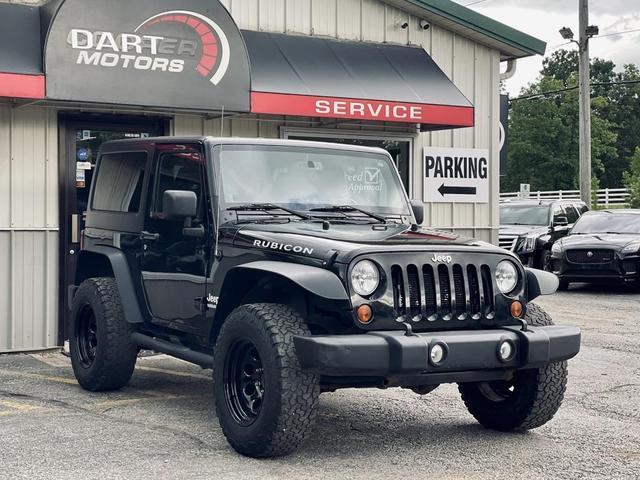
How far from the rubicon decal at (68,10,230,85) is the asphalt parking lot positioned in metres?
3.06

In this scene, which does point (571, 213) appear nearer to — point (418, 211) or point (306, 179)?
point (418, 211)

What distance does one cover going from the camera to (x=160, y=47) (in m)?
10.6

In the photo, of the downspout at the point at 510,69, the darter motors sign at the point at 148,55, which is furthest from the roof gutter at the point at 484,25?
the darter motors sign at the point at 148,55

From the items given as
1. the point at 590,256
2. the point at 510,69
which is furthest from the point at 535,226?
the point at 510,69

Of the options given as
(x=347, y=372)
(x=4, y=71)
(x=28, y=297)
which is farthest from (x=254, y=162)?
(x=28, y=297)

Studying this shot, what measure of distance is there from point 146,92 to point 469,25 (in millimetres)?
4585

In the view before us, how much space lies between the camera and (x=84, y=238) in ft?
29.3

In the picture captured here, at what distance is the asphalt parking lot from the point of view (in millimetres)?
5953

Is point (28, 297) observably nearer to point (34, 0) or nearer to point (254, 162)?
point (34, 0)

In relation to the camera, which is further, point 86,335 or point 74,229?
point 74,229

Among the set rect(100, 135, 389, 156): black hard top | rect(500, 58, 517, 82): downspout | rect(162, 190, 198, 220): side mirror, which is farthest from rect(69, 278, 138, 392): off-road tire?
rect(500, 58, 517, 82): downspout

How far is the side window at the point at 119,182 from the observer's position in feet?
26.9

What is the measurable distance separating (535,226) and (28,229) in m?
12.4

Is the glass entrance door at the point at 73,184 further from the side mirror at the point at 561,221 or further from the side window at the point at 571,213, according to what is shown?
the side window at the point at 571,213
